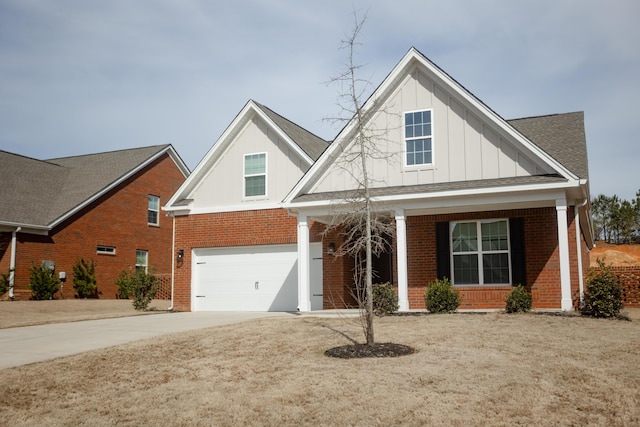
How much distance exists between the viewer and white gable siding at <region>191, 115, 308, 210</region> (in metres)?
19.1

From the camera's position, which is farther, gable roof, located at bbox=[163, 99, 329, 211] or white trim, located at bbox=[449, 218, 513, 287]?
gable roof, located at bbox=[163, 99, 329, 211]

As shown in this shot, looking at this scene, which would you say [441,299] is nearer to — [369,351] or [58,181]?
[369,351]

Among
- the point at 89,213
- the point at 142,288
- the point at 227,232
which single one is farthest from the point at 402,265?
the point at 89,213

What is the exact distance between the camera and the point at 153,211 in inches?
1203

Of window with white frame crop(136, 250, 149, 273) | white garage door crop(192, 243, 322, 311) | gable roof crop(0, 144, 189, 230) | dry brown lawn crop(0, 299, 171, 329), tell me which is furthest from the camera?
window with white frame crop(136, 250, 149, 273)

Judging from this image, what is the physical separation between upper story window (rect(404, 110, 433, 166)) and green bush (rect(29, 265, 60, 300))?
16.4m

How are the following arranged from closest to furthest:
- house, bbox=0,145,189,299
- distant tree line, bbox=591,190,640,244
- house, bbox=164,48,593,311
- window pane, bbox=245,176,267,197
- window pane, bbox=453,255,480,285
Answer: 1. house, bbox=164,48,593,311
2. window pane, bbox=453,255,480,285
3. window pane, bbox=245,176,267,197
4. house, bbox=0,145,189,299
5. distant tree line, bbox=591,190,640,244

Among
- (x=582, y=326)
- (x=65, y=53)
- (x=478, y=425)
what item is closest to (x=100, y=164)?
(x=65, y=53)

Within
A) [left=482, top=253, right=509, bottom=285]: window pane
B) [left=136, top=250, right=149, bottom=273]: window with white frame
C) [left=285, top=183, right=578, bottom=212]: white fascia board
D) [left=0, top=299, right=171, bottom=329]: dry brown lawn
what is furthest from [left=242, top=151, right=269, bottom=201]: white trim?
[left=136, top=250, right=149, bottom=273]: window with white frame

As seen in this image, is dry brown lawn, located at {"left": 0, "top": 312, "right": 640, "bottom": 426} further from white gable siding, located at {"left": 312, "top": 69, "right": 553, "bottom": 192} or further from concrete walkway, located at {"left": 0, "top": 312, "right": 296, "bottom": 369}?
white gable siding, located at {"left": 312, "top": 69, "right": 553, "bottom": 192}

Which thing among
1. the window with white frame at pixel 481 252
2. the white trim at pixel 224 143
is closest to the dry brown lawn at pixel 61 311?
the white trim at pixel 224 143

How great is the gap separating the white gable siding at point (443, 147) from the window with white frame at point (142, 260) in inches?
627

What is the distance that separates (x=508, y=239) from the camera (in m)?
15.6

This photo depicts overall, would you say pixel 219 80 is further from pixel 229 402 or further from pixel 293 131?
pixel 229 402
